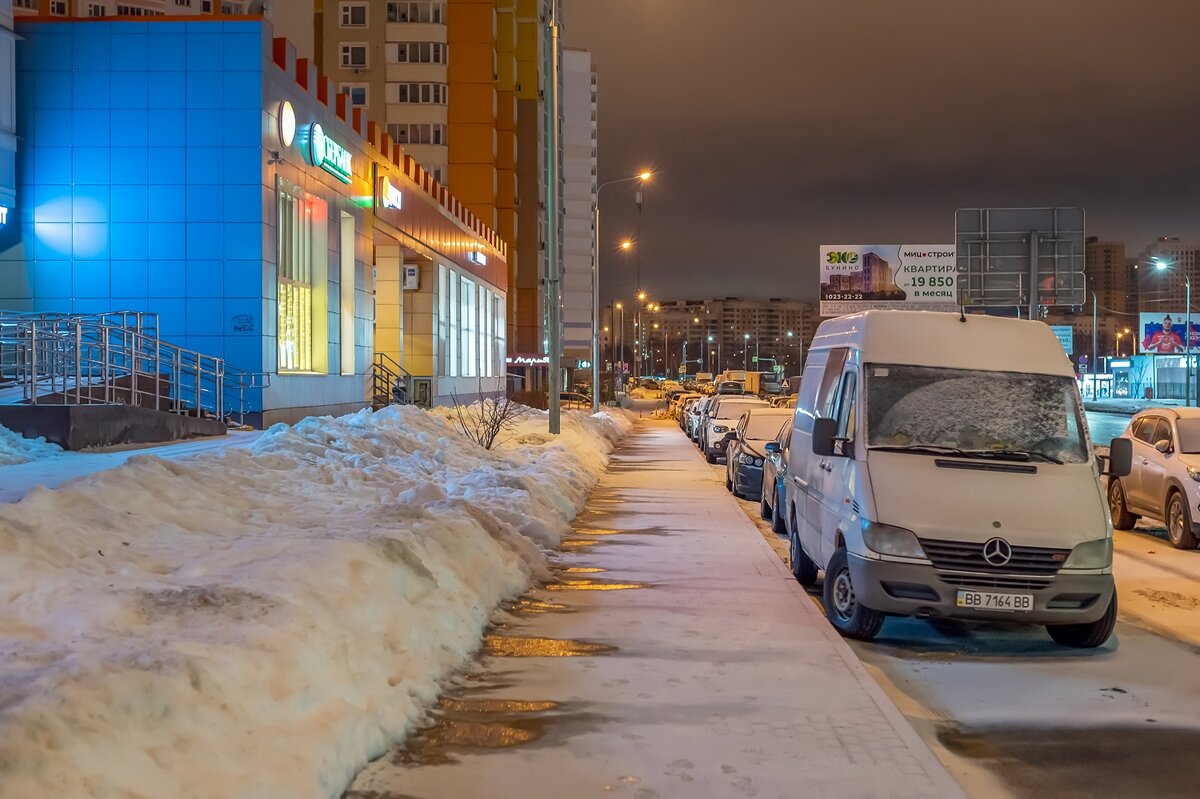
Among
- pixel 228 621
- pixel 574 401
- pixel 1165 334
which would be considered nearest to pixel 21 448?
pixel 228 621

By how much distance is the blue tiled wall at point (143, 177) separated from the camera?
22.5 metres

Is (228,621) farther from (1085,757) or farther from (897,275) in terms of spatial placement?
(897,275)

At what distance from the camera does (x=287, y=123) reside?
2406cm

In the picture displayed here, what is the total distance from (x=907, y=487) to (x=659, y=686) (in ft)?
8.71

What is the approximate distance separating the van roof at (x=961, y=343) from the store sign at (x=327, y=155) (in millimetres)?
19422

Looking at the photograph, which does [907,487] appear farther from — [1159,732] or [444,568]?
[444,568]

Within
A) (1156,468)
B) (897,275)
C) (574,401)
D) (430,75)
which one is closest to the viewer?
(1156,468)

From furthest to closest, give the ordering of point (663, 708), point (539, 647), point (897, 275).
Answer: point (897, 275), point (539, 647), point (663, 708)

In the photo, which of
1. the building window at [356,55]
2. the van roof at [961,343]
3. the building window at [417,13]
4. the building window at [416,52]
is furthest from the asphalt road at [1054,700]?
the building window at [356,55]

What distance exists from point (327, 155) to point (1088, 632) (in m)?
22.6

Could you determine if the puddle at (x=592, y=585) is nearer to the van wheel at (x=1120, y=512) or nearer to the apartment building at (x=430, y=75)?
the van wheel at (x=1120, y=512)

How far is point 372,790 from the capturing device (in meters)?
4.69

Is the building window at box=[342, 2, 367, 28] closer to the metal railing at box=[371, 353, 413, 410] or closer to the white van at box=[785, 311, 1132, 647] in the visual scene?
Answer: the metal railing at box=[371, 353, 413, 410]

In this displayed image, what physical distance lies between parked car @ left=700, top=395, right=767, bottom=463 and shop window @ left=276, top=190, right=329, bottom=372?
32.5ft
